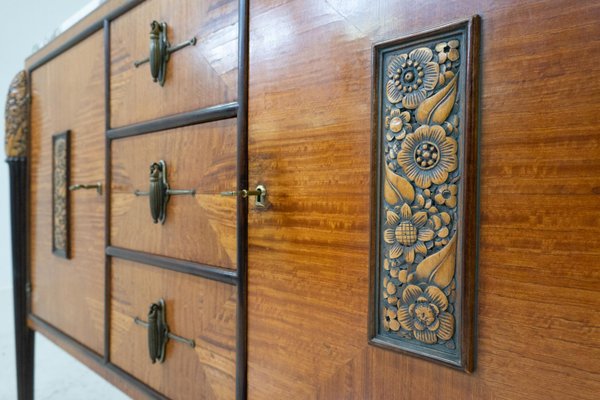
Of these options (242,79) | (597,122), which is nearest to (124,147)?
(242,79)

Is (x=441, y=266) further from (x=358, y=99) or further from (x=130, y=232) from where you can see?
(x=130, y=232)

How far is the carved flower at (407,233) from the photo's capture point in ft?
1.34

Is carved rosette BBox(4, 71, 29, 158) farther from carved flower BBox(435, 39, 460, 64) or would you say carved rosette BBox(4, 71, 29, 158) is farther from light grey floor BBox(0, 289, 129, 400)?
carved flower BBox(435, 39, 460, 64)

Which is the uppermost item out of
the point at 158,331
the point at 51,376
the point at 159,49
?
the point at 159,49

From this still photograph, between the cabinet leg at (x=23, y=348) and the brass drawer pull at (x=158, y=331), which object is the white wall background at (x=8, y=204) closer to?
the cabinet leg at (x=23, y=348)

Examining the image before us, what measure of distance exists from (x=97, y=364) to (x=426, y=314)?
683mm

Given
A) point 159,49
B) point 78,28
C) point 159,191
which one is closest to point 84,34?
point 78,28

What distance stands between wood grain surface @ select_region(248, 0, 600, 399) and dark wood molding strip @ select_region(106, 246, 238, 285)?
0.04 metres

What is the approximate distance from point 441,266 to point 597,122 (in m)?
0.15

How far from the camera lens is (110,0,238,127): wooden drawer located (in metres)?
0.61

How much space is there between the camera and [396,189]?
1.40ft

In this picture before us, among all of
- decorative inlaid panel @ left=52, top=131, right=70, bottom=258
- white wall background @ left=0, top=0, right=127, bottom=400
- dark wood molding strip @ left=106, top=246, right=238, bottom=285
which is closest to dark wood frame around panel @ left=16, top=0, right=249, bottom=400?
dark wood molding strip @ left=106, top=246, right=238, bottom=285

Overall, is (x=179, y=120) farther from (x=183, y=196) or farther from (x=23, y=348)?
(x=23, y=348)

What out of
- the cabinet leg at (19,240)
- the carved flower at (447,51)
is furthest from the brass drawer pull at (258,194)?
the cabinet leg at (19,240)
